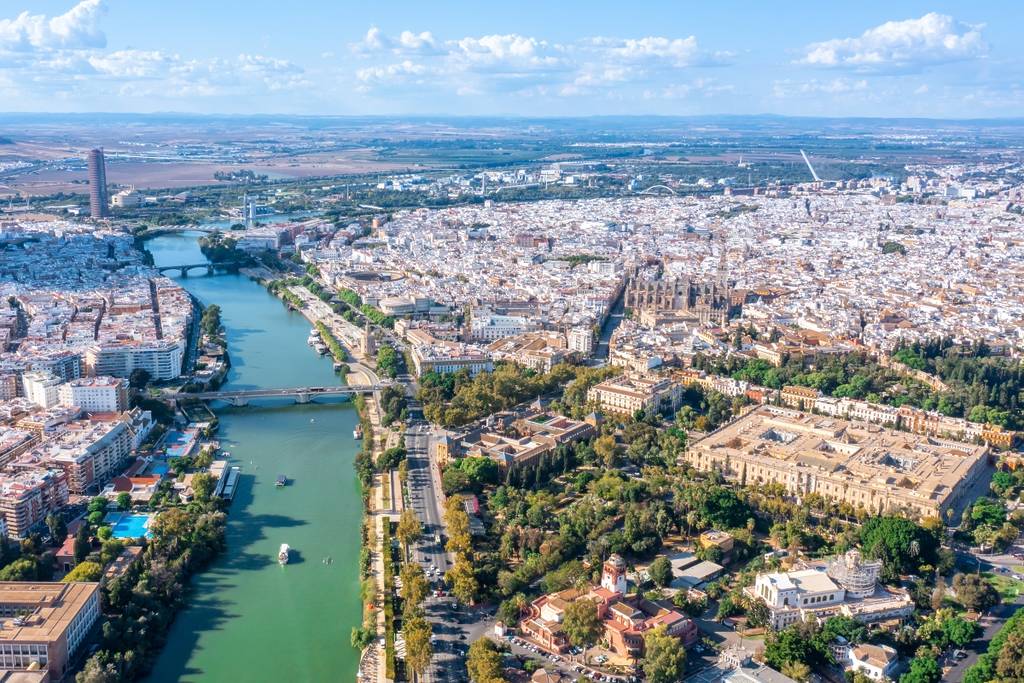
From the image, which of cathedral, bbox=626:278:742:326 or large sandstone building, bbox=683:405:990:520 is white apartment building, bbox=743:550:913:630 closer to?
Answer: large sandstone building, bbox=683:405:990:520

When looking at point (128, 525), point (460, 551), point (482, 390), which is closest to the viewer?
point (460, 551)

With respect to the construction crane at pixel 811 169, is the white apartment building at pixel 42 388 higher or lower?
lower

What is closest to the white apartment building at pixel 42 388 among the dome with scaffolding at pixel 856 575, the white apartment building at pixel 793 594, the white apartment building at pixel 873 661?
the white apartment building at pixel 793 594

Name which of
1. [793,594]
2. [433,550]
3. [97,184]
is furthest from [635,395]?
[97,184]

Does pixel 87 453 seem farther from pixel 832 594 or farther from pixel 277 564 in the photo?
pixel 832 594

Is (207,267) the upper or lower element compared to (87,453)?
upper

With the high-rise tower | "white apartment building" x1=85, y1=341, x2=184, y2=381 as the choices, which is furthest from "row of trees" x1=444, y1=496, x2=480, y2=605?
the high-rise tower

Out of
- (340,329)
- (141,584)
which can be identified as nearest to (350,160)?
(340,329)

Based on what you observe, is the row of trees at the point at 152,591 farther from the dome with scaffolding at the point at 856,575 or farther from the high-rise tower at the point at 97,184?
the high-rise tower at the point at 97,184
